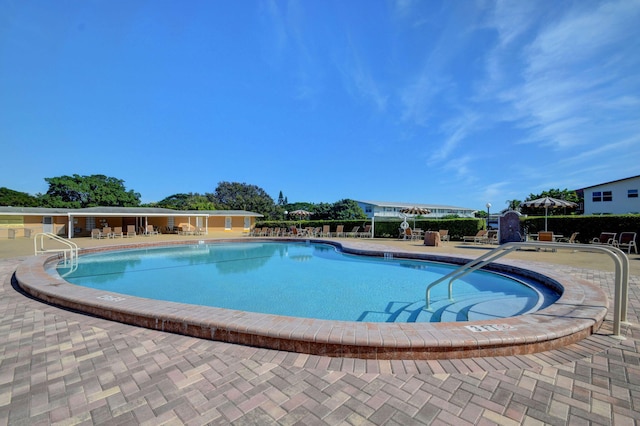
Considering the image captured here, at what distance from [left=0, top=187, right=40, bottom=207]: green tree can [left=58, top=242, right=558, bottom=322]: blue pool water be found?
118ft

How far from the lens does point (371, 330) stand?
289 centimetres

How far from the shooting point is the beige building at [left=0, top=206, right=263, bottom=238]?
69.6 ft

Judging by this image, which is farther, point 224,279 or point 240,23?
point 240,23

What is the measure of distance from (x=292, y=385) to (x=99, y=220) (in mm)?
29920

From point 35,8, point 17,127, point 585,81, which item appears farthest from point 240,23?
point 17,127

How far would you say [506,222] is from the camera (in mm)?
12914

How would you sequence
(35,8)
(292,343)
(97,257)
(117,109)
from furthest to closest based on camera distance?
(117,109) < (97,257) < (35,8) < (292,343)

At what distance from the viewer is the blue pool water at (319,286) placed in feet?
16.6

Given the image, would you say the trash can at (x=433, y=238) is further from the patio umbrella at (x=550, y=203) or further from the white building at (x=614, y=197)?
the white building at (x=614, y=197)

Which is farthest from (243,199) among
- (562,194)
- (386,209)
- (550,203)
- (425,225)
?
(562,194)

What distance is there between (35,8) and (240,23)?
7.37 m

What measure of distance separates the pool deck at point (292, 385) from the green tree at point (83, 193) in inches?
1655

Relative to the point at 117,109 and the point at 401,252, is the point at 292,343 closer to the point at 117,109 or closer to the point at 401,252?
the point at 401,252

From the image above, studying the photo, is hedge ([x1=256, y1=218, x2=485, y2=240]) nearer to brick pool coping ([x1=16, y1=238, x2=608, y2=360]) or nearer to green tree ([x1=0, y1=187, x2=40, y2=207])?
brick pool coping ([x1=16, y1=238, x2=608, y2=360])
